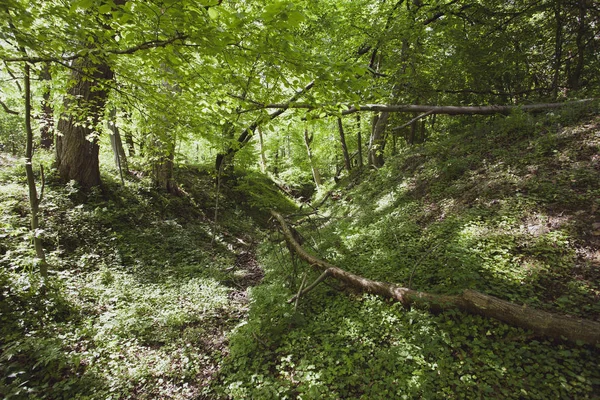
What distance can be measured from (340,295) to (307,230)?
5227 mm

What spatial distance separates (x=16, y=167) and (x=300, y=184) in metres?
17.7

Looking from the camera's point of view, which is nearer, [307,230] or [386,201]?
[386,201]

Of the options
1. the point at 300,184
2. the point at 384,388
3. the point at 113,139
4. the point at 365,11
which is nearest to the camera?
the point at 384,388

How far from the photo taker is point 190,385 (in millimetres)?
4086

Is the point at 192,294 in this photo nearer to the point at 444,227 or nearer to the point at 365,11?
the point at 444,227

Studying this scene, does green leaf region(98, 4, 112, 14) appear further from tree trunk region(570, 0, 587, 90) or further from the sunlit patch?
tree trunk region(570, 0, 587, 90)

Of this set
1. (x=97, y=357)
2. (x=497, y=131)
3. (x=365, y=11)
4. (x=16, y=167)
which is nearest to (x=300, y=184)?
(x=365, y=11)

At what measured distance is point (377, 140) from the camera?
13008mm

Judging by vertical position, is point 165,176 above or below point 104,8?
below

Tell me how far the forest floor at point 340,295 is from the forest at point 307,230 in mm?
38

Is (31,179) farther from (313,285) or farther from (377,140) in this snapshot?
(377,140)

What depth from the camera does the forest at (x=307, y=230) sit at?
3.40m

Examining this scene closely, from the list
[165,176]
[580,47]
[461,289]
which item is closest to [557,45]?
[580,47]

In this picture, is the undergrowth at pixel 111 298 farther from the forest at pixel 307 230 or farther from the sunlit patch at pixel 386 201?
the sunlit patch at pixel 386 201
